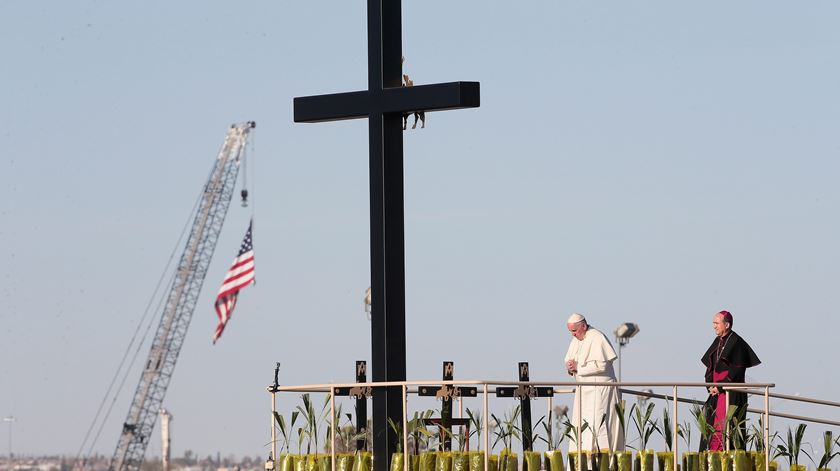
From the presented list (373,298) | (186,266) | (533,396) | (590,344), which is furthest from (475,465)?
(186,266)

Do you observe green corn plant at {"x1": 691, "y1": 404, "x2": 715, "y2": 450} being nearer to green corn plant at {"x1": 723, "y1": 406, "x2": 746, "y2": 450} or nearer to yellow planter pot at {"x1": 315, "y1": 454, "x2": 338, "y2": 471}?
green corn plant at {"x1": 723, "y1": 406, "x2": 746, "y2": 450}

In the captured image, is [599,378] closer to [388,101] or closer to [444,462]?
[444,462]

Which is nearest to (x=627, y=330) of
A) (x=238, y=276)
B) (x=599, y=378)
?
(x=599, y=378)

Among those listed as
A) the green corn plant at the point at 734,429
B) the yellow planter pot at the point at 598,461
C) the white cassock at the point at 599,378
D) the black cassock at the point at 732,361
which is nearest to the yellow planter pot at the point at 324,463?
the yellow planter pot at the point at 598,461

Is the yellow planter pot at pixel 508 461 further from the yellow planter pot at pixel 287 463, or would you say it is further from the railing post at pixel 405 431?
the yellow planter pot at pixel 287 463

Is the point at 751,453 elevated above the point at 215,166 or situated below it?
below

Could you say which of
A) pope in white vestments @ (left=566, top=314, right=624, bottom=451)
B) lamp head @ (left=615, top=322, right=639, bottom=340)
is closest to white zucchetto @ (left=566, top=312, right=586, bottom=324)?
pope in white vestments @ (left=566, top=314, right=624, bottom=451)

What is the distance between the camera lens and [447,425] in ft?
58.2

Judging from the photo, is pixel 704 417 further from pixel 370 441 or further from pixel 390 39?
pixel 390 39

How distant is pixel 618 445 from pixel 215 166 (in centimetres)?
12720

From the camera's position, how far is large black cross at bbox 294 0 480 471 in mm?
Answer: 17531

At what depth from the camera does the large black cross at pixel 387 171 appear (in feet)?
57.5

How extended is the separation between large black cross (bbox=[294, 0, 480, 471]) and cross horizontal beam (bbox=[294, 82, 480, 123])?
10 mm

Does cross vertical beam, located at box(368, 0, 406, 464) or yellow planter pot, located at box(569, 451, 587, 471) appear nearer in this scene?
yellow planter pot, located at box(569, 451, 587, 471)
